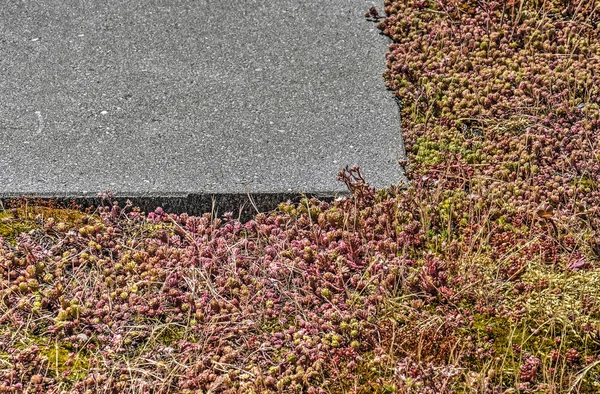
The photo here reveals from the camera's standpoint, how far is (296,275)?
3576mm

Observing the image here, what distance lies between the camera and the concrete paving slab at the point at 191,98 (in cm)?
407

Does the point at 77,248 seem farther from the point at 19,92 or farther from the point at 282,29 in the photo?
the point at 282,29

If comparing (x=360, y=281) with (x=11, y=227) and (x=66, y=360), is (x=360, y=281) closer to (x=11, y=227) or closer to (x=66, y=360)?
(x=66, y=360)

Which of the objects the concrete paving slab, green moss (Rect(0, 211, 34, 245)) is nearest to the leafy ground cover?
green moss (Rect(0, 211, 34, 245))

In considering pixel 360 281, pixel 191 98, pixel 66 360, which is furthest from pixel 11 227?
pixel 360 281

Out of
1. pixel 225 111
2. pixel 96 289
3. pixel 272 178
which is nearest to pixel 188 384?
pixel 96 289

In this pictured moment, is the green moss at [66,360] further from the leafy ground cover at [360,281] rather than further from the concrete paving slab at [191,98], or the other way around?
the concrete paving slab at [191,98]

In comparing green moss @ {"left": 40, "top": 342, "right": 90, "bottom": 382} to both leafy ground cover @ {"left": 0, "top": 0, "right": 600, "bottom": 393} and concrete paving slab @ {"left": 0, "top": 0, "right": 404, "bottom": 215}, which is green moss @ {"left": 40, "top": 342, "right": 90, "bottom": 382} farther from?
concrete paving slab @ {"left": 0, "top": 0, "right": 404, "bottom": 215}

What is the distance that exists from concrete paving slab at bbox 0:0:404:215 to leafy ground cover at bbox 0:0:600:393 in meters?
0.21

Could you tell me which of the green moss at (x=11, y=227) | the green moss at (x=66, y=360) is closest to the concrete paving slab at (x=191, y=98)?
the green moss at (x=11, y=227)

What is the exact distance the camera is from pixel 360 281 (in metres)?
3.46

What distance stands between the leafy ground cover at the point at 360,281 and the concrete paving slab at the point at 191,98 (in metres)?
0.21

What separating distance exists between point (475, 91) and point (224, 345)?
214 cm

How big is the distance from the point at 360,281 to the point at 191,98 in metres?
1.72
